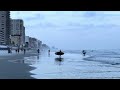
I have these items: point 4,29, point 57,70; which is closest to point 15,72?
point 57,70

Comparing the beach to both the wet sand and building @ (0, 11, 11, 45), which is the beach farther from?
building @ (0, 11, 11, 45)

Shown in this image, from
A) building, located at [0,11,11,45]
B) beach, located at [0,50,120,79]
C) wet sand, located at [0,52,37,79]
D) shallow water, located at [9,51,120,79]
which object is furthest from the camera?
building, located at [0,11,11,45]

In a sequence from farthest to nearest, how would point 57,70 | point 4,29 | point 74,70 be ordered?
point 4,29 < point 74,70 < point 57,70

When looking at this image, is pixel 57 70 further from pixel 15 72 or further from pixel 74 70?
pixel 15 72

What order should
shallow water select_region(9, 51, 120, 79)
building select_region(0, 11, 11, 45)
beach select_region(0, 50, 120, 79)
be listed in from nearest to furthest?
beach select_region(0, 50, 120, 79) → shallow water select_region(9, 51, 120, 79) → building select_region(0, 11, 11, 45)

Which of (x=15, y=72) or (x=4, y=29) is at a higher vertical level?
(x=4, y=29)

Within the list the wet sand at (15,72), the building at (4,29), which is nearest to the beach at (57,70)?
the wet sand at (15,72)

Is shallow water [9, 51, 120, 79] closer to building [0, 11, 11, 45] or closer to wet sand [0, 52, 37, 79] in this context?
wet sand [0, 52, 37, 79]

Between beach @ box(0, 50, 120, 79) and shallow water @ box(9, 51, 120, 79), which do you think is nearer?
beach @ box(0, 50, 120, 79)

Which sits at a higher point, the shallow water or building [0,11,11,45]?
building [0,11,11,45]

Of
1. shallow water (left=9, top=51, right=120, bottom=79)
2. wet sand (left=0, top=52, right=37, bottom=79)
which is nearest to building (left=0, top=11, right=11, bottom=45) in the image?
shallow water (left=9, top=51, right=120, bottom=79)

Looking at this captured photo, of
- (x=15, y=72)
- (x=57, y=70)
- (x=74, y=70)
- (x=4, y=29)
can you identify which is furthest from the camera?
(x=4, y=29)
